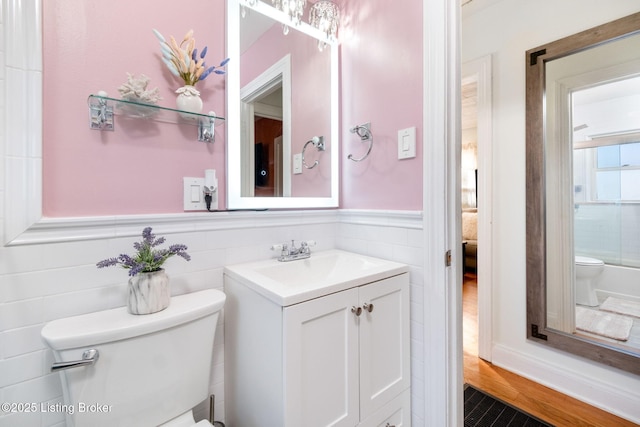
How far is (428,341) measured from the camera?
1093 millimetres

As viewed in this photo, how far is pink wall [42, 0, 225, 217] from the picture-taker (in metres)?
0.83

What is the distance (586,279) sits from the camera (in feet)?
5.47

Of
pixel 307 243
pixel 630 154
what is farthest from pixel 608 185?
pixel 307 243

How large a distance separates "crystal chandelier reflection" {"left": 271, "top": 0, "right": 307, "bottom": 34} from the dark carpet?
91.0 inches

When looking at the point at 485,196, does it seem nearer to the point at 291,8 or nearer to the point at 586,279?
the point at 586,279

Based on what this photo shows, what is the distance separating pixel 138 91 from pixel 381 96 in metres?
1.01

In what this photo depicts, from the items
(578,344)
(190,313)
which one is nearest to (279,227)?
(190,313)

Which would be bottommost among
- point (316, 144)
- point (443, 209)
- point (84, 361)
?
point (84, 361)

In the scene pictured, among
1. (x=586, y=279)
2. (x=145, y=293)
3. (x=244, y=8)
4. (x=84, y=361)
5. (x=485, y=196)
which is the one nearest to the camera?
(x=84, y=361)

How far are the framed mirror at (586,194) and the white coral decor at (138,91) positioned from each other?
2112 mm

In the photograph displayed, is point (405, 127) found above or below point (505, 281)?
above

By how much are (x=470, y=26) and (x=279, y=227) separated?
2154mm

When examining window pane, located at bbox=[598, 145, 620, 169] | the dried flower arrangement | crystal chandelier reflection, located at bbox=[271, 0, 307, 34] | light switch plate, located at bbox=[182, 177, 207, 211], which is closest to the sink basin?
light switch plate, located at bbox=[182, 177, 207, 211]

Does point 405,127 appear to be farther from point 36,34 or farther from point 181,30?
point 36,34
